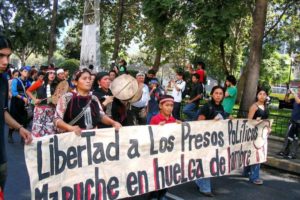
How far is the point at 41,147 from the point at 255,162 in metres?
4.10

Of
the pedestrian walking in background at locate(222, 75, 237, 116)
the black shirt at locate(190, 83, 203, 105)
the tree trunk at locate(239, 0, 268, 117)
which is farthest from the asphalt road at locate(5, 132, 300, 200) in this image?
the tree trunk at locate(239, 0, 268, 117)

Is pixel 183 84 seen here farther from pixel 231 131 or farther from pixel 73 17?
pixel 73 17

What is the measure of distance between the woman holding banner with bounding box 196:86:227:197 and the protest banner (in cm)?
14

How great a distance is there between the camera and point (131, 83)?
6363 millimetres

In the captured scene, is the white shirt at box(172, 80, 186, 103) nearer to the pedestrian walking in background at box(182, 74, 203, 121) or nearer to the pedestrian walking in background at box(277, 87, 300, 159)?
the pedestrian walking in background at box(182, 74, 203, 121)

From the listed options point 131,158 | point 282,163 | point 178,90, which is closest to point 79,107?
point 131,158

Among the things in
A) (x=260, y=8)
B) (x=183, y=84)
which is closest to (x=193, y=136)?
(x=183, y=84)

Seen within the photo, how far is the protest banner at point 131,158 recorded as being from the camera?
4020mm

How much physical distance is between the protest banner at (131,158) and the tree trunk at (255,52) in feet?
18.6

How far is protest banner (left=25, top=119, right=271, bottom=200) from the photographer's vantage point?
4.02 m

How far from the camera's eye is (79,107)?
4.32 meters

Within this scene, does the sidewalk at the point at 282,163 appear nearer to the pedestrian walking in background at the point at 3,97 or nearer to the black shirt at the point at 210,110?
the black shirt at the point at 210,110

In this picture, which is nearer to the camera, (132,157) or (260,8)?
(132,157)

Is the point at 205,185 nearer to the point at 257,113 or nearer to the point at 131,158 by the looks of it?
the point at 257,113
